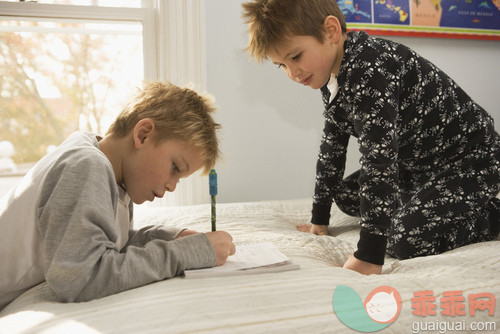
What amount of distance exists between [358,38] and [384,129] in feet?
0.94

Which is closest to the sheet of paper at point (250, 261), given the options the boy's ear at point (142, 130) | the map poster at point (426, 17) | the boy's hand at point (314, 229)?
the boy's ear at point (142, 130)

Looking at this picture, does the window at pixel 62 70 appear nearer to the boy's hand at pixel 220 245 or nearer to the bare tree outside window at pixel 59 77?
the bare tree outside window at pixel 59 77

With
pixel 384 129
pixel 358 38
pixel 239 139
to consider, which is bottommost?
pixel 239 139

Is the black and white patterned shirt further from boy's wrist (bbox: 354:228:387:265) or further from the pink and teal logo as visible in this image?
the pink and teal logo

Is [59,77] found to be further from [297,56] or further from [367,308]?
[367,308]

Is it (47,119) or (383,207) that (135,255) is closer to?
(383,207)

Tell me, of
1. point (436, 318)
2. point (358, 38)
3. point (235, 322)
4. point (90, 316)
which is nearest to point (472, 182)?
point (358, 38)

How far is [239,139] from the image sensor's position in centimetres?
207

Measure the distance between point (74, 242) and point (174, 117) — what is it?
0.34 meters

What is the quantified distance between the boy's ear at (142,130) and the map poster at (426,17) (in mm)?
1480

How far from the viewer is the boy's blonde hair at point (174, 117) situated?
931 mm

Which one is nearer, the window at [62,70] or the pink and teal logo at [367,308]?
the pink and teal logo at [367,308]

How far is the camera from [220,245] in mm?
876

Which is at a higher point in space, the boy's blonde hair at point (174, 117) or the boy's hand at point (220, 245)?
the boy's blonde hair at point (174, 117)
